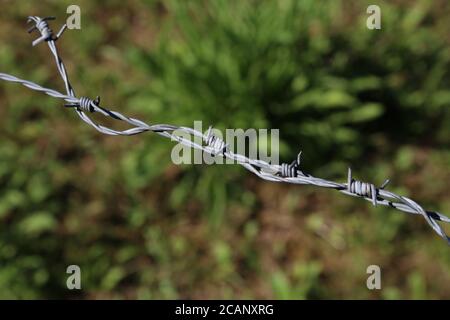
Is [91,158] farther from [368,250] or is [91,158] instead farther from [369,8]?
[369,8]

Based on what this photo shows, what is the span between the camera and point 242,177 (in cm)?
251

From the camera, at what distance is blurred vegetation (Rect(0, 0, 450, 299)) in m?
2.32

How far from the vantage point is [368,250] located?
2344mm
